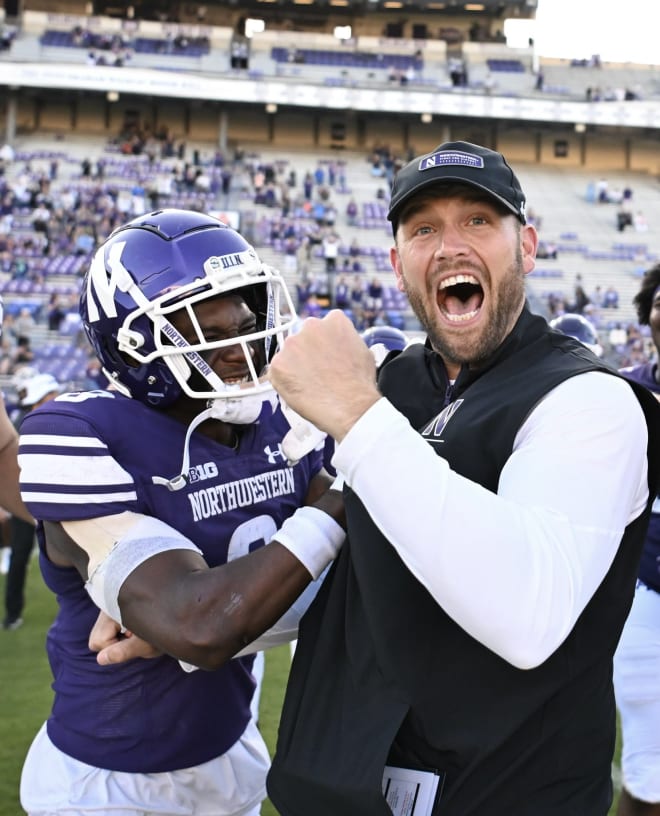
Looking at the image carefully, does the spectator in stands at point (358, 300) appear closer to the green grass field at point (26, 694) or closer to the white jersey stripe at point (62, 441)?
the green grass field at point (26, 694)

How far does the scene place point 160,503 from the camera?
5.85 feet

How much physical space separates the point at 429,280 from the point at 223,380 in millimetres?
513

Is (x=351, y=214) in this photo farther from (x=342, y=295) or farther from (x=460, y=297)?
(x=460, y=297)

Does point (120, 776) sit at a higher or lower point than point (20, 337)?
higher

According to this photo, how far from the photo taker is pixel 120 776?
1.84 metres

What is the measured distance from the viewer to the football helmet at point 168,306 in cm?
185

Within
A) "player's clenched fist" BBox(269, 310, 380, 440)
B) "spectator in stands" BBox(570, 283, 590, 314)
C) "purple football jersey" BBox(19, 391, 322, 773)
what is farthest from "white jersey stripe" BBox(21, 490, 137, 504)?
"spectator in stands" BBox(570, 283, 590, 314)

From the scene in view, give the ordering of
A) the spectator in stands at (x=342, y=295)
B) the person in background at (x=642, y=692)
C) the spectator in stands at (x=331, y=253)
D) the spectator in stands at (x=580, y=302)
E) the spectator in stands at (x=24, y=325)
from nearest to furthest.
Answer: the person in background at (x=642, y=692) < the spectator in stands at (x=24, y=325) < the spectator in stands at (x=342, y=295) < the spectator in stands at (x=580, y=302) < the spectator in stands at (x=331, y=253)

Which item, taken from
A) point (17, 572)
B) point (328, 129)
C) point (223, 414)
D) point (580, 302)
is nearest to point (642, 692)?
point (223, 414)

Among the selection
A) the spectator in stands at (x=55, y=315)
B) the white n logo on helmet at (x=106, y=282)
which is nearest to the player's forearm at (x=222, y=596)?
the white n logo on helmet at (x=106, y=282)

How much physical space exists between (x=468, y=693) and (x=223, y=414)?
0.79 m

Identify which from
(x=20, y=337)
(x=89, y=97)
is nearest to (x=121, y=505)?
(x=20, y=337)

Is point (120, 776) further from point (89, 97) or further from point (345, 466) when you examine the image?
point (89, 97)

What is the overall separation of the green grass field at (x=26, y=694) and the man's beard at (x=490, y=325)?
9.14ft
